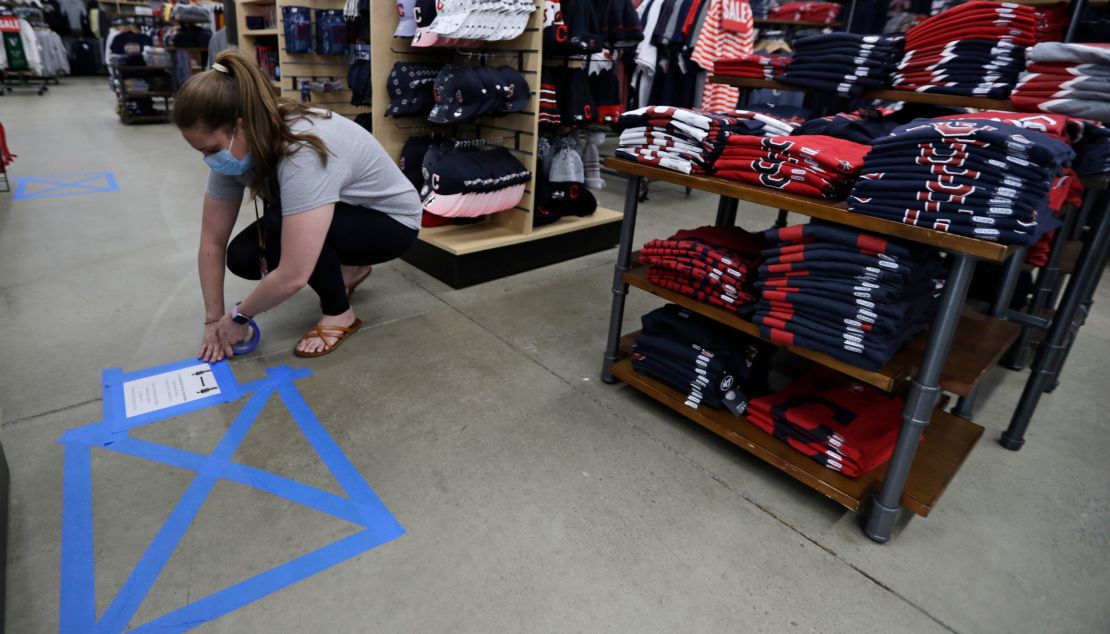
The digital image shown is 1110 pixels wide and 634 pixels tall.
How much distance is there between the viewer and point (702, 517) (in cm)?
173

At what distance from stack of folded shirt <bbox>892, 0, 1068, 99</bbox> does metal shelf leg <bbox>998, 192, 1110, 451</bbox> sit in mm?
537

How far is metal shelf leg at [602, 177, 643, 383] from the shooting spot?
2100 mm

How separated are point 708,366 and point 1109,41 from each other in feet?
7.37

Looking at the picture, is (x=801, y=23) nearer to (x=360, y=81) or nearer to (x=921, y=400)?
(x=360, y=81)

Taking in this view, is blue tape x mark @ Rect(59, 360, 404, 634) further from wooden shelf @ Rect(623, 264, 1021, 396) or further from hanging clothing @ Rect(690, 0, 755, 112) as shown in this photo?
hanging clothing @ Rect(690, 0, 755, 112)

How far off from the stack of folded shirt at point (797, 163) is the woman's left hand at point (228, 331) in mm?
1861

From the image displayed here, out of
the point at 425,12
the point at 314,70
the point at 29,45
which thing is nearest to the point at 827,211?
the point at 425,12

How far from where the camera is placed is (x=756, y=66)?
8.97ft

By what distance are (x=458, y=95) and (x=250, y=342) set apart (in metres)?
1.49

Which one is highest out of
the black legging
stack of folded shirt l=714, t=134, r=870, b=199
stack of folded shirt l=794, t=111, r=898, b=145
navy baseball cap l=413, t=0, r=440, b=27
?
navy baseball cap l=413, t=0, r=440, b=27

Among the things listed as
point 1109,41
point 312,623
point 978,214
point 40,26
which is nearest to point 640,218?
point 1109,41

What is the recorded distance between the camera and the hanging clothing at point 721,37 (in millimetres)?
5062

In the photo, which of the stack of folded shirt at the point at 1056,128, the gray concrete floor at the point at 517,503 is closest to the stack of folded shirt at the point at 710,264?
the gray concrete floor at the point at 517,503

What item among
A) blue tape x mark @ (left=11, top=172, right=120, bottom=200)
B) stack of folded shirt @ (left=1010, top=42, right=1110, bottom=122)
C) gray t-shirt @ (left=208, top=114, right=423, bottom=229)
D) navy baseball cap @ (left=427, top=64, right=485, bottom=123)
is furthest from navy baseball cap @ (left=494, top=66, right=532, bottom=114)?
blue tape x mark @ (left=11, top=172, right=120, bottom=200)
